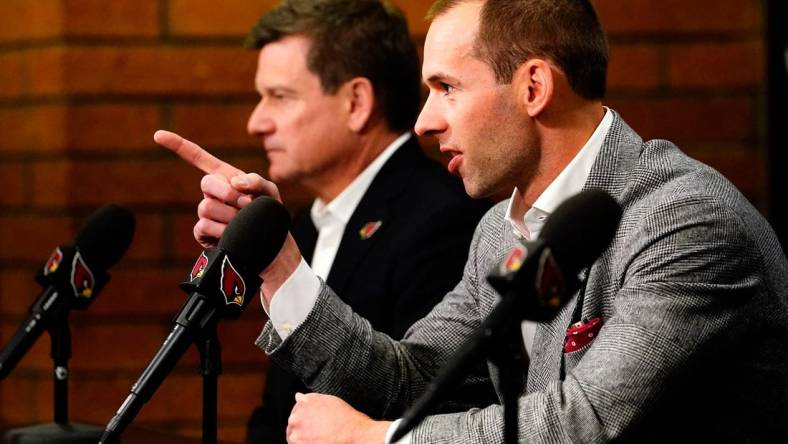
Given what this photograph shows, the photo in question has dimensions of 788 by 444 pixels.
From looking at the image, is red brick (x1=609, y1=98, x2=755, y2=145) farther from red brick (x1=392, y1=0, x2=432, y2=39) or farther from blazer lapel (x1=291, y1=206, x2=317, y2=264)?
blazer lapel (x1=291, y1=206, x2=317, y2=264)

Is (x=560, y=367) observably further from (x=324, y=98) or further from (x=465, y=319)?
(x=324, y=98)

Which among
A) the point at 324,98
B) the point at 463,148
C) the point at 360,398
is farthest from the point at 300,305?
the point at 324,98

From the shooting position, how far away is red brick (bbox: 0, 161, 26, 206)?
3371 millimetres

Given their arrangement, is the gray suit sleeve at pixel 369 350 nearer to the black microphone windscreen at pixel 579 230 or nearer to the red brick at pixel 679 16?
the black microphone windscreen at pixel 579 230

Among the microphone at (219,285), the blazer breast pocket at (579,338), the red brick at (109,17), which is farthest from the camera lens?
the red brick at (109,17)

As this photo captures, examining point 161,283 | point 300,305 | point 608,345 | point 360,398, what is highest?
point 608,345

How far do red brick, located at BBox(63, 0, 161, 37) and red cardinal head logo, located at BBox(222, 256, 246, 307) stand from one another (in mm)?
1868

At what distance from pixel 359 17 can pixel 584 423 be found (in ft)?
5.63

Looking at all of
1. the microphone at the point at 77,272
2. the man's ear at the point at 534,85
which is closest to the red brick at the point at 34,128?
the microphone at the point at 77,272

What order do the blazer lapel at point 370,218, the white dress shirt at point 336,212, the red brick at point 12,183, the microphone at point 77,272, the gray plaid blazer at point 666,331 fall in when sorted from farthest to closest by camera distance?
1. the red brick at point 12,183
2. the white dress shirt at point 336,212
3. the blazer lapel at point 370,218
4. the microphone at point 77,272
5. the gray plaid blazer at point 666,331

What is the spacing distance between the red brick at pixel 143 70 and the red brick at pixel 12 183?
21cm

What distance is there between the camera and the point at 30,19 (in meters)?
3.31

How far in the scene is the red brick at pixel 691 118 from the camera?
339 centimetres

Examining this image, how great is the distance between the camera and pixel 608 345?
158cm
